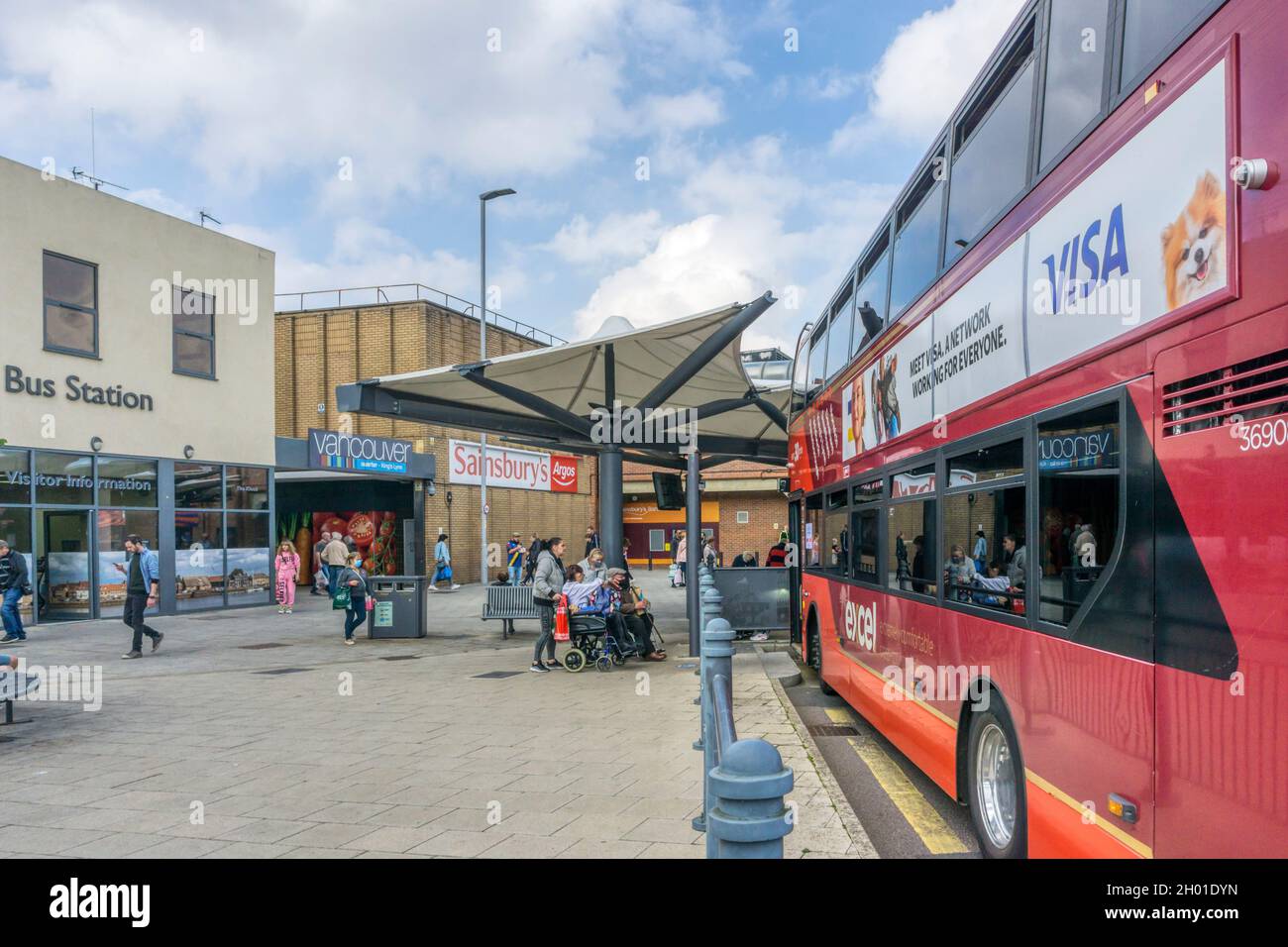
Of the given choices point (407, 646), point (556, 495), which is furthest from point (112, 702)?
point (556, 495)

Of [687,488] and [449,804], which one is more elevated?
[687,488]

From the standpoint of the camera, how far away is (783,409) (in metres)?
18.3

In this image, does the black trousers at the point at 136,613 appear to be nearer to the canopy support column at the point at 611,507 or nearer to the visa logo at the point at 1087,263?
the canopy support column at the point at 611,507

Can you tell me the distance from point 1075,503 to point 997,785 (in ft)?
5.61

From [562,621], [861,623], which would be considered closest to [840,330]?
[861,623]

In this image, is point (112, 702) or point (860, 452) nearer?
point (860, 452)

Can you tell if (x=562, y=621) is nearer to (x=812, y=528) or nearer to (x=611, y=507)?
(x=812, y=528)
